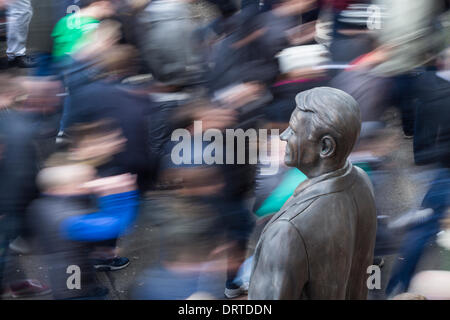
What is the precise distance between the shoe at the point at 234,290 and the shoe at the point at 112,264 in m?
0.96

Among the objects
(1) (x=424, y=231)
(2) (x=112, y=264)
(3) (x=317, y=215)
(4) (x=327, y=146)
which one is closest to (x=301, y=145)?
(4) (x=327, y=146)

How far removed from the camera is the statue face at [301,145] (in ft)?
7.38

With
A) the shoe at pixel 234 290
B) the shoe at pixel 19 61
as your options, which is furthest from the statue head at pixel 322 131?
the shoe at pixel 19 61

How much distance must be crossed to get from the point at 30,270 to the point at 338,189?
3.09 m

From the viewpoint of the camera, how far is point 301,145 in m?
2.27

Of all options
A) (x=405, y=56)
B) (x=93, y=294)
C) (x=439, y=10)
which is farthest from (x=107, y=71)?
(x=439, y=10)

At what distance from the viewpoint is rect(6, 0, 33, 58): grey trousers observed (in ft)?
22.9

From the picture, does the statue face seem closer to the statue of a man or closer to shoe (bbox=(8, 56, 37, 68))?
the statue of a man

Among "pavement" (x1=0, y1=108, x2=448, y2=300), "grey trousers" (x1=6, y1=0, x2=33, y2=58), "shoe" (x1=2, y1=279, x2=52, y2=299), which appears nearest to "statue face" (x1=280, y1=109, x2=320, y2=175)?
"pavement" (x1=0, y1=108, x2=448, y2=300)

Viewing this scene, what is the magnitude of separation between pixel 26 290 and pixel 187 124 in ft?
4.59

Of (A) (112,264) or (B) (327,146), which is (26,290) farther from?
(B) (327,146)

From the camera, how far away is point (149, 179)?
450 cm

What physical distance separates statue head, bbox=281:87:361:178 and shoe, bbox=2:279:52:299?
8.34ft
